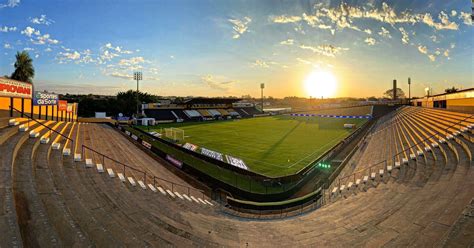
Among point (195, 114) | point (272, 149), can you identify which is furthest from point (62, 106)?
point (195, 114)

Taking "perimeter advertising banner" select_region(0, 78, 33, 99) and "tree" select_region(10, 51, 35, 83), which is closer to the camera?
"perimeter advertising banner" select_region(0, 78, 33, 99)

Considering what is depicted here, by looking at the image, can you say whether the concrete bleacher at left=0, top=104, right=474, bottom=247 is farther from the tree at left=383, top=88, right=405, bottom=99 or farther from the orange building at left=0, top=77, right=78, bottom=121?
the tree at left=383, top=88, right=405, bottom=99

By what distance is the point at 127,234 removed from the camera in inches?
279

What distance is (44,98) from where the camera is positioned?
26.3 meters

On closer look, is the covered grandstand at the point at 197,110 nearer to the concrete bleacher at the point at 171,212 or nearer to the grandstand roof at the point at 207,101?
the grandstand roof at the point at 207,101

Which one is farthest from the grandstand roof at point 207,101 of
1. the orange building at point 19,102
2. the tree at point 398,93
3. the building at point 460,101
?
the tree at point 398,93

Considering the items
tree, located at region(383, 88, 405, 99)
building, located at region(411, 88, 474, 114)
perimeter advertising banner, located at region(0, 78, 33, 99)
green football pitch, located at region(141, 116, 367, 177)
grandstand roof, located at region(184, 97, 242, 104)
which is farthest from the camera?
tree, located at region(383, 88, 405, 99)

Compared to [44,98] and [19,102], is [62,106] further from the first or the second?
[19,102]

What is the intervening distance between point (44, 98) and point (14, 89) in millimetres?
10223

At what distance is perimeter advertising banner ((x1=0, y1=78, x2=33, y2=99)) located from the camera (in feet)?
52.1

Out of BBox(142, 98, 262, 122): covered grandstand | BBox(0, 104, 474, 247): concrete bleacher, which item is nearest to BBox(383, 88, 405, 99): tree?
BBox(142, 98, 262, 122): covered grandstand

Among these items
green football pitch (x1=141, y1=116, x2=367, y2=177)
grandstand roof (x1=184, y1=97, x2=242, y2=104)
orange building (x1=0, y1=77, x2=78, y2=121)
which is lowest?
green football pitch (x1=141, y1=116, x2=367, y2=177)

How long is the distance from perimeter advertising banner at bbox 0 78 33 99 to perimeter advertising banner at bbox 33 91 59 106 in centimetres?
544

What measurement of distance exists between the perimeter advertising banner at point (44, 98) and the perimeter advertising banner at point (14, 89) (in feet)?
17.8
